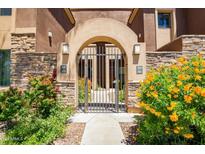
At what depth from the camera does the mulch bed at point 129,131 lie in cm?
488

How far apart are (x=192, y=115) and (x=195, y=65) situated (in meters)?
1.16

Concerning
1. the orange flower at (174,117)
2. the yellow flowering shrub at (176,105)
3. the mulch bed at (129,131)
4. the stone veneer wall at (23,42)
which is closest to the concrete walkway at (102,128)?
the mulch bed at (129,131)

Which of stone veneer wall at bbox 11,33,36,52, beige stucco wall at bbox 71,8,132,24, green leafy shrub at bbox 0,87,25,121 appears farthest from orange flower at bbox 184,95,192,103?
beige stucco wall at bbox 71,8,132,24

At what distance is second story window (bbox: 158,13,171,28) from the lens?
13923 mm

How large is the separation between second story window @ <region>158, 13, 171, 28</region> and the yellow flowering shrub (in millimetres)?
10216

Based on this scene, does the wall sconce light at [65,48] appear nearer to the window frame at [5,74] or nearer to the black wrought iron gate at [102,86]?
the black wrought iron gate at [102,86]

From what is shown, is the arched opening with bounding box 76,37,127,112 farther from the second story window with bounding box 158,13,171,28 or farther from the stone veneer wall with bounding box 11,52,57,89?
the second story window with bounding box 158,13,171,28

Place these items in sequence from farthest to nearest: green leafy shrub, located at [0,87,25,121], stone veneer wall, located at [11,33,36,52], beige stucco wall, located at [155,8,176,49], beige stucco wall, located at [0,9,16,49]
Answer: beige stucco wall, located at [155,8,176,49], beige stucco wall, located at [0,9,16,49], stone veneer wall, located at [11,33,36,52], green leafy shrub, located at [0,87,25,121]

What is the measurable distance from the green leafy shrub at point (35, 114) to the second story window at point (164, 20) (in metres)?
10.0

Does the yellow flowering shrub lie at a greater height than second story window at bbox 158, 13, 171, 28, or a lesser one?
lesser

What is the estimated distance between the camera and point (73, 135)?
5355mm

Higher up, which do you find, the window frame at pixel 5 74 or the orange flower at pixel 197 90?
the window frame at pixel 5 74

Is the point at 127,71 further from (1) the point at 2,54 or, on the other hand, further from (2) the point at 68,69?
(1) the point at 2,54

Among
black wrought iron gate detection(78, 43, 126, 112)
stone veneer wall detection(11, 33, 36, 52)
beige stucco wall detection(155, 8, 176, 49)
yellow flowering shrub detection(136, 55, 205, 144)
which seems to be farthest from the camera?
beige stucco wall detection(155, 8, 176, 49)
